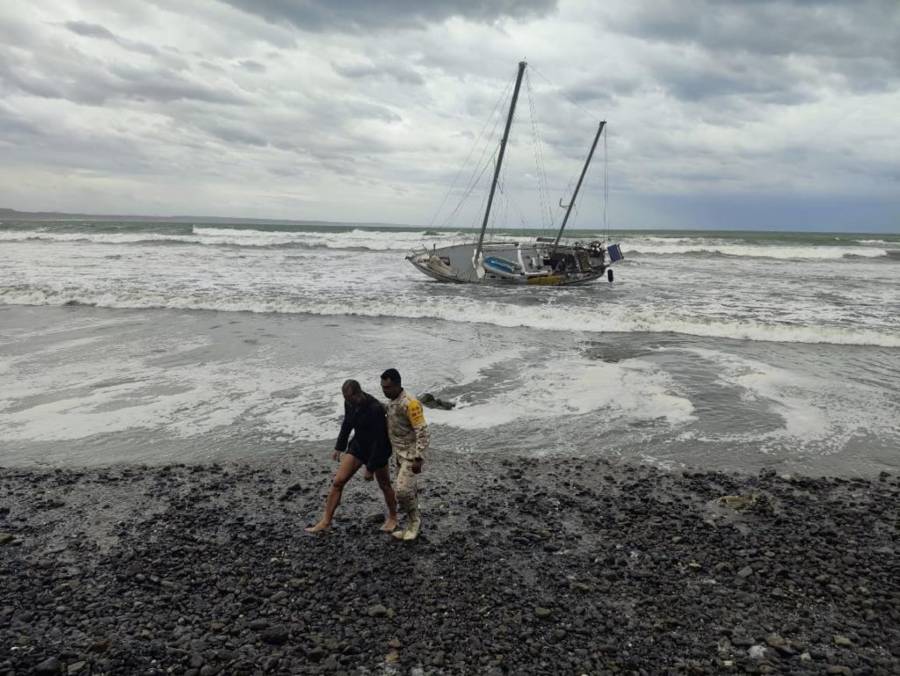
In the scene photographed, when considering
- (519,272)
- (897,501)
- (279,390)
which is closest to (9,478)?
(279,390)

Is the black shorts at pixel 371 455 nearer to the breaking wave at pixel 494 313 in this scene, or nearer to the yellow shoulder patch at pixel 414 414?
the yellow shoulder patch at pixel 414 414

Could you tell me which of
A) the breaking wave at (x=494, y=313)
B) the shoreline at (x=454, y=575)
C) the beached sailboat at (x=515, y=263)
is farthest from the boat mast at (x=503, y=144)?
the shoreline at (x=454, y=575)

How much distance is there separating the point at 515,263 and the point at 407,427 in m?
25.6

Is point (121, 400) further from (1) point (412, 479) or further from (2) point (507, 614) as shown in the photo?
(2) point (507, 614)

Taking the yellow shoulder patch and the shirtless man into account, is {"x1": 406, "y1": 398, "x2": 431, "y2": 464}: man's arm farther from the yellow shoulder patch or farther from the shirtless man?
the shirtless man

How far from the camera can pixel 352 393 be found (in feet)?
18.4

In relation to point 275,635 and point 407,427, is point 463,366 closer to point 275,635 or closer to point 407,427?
point 407,427

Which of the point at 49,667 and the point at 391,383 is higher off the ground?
the point at 391,383

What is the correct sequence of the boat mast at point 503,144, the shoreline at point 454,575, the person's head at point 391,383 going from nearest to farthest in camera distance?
the shoreline at point 454,575, the person's head at point 391,383, the boat mast at point 503,144

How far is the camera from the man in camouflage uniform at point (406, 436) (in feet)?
18.5

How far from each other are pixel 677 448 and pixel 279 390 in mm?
7470

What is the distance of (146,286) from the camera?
81.1 ft

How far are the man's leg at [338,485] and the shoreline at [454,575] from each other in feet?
0.49

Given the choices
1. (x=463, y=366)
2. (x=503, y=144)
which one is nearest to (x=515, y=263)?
(x=503, y=144)
